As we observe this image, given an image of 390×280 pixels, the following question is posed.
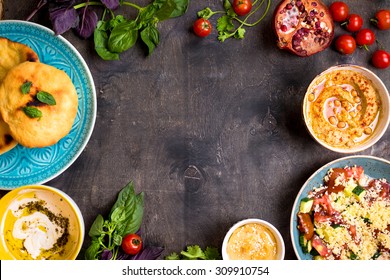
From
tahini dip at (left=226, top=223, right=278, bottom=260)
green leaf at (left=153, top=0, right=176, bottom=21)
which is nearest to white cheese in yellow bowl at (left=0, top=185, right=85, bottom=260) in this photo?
tahini dip at (left=226, top=223, right=278, bottom=260)

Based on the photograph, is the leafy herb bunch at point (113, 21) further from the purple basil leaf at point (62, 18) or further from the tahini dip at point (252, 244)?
the tahini dip at point (252, 244)

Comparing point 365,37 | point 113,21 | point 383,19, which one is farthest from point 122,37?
point 383,19

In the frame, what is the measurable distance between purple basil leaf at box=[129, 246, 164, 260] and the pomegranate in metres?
1.21

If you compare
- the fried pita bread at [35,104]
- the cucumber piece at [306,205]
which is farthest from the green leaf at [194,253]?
the fried pita bread at [35,104]

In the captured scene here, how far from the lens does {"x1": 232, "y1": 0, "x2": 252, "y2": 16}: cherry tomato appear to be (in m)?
2.80

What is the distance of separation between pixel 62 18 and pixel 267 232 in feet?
4.80

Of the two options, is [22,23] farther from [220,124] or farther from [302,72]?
[302,72]

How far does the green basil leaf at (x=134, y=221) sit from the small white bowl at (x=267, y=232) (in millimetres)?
451

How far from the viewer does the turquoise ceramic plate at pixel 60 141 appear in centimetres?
272

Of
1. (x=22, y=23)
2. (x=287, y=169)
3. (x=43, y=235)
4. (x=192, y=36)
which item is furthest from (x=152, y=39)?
(x=43, y=235)

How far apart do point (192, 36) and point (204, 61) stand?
0.15 m

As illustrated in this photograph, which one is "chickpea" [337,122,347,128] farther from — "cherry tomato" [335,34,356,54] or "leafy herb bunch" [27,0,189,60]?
"leafy herb bunch" [27,0,189,60]

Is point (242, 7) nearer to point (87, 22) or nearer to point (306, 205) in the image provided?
point (87, 22)

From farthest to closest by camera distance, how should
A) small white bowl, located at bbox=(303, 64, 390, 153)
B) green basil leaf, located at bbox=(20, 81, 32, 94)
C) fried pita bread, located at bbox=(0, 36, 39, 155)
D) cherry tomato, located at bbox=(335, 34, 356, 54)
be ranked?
cherry tomato, located at bbox=(335, 34, 356, 54), small white bowl, located at bbox=(303, 64, 390, 153), fried pita bread, located at bbox=(0, 36, 39, 155), green basil leaf, located at bbox=(20, 81, 32, 94)
